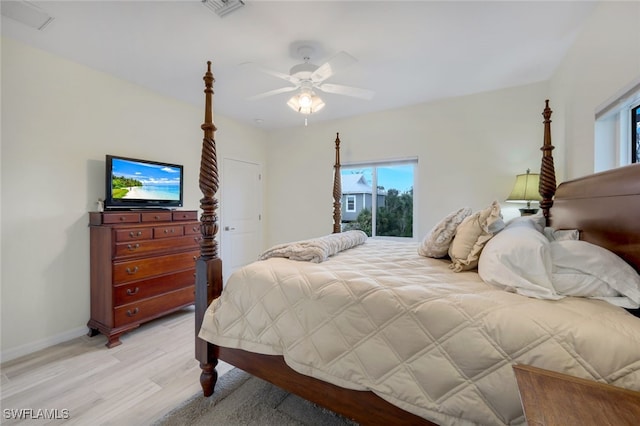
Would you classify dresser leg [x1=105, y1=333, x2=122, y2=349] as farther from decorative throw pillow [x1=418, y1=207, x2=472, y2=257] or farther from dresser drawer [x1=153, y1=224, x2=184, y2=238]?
decorative throw pillow [x1=418, y1=207, x2=472, y2=257]

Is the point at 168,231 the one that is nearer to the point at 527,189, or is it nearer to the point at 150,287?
the point at 150,287

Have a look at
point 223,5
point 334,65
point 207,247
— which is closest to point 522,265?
point 207,247

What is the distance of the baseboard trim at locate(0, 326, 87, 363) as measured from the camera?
2131 millimetres

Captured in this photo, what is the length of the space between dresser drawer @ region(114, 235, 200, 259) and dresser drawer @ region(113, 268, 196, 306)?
0.27m

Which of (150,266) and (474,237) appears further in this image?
(150,266)

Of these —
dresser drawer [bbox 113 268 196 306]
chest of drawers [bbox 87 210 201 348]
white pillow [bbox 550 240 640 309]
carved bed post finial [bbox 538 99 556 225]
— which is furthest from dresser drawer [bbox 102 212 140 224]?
carved bed post finial [bbox 538 99 556 225]

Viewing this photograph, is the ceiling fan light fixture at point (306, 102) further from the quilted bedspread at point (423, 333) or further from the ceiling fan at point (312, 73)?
the quilted bedspread at point (423, 333)

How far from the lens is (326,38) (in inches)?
84.3

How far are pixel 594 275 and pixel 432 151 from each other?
266 centimetres

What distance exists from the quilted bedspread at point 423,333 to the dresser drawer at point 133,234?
1.45 meters

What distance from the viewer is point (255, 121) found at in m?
4.27

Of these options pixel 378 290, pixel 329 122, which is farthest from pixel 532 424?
pixel 329 122

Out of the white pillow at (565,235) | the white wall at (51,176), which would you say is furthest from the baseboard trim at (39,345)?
the white pillow at (565,235)

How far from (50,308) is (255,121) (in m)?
3.29
